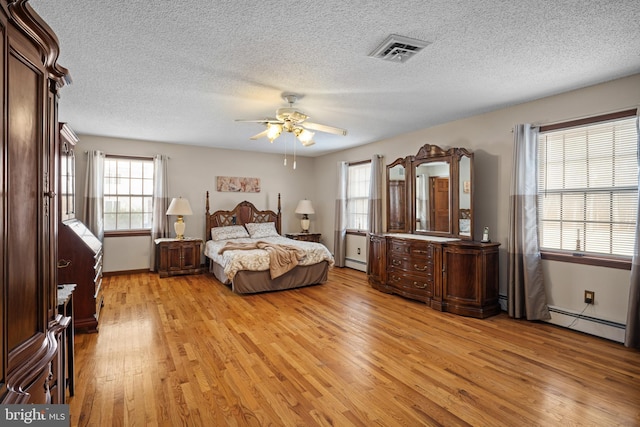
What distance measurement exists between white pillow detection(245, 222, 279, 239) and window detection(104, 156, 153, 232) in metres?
1.97

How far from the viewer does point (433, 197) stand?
480cm

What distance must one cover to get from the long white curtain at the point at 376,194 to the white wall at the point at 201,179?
7.57 feet

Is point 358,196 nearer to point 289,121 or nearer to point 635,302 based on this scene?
point 289,121

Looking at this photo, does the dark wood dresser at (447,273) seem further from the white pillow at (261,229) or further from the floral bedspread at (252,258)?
the white pillow at (261,229)

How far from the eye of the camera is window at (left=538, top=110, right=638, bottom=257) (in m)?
3.18

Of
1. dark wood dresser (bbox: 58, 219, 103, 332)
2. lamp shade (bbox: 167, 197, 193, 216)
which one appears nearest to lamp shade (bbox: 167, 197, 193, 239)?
lamp shade (bbox: 167, 197, 193, 216)

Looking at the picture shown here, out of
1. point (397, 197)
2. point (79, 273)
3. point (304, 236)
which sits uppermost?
point (397, 197)

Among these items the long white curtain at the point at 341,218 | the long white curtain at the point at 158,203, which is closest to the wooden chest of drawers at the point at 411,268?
the long white curtain at the point at 341,218

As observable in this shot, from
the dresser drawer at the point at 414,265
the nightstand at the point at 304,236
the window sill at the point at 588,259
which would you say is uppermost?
the window sill at the point at 588,259

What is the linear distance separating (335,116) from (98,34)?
276 cm

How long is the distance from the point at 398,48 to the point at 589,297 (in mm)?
3174

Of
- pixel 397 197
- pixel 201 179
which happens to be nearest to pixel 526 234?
pixel 397 197

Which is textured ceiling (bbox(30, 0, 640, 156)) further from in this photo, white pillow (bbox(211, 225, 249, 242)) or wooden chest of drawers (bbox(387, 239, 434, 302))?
white pillow (bbox(211, 225, 249, 242))

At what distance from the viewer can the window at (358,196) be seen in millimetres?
6660
